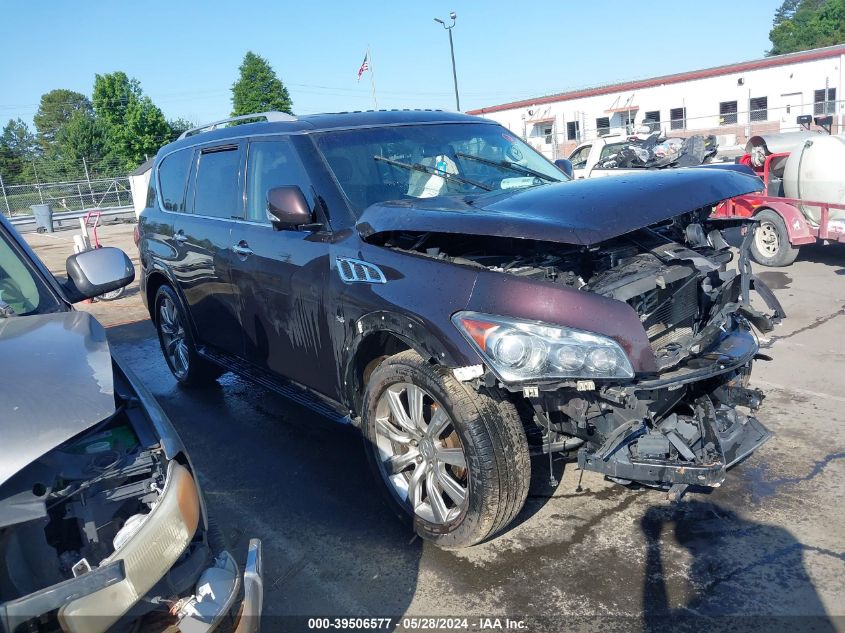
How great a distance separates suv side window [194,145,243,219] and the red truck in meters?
6.24

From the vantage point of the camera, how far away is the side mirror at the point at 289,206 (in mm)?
3740

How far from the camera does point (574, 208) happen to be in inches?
120

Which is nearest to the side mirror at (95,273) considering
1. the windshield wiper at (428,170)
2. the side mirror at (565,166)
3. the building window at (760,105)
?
the windshield wiper at (428,170)

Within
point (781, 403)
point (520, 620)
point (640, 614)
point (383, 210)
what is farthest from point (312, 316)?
point (781, 403)

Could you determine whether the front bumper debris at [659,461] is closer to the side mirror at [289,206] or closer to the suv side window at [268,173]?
the side mirror at [289,206]

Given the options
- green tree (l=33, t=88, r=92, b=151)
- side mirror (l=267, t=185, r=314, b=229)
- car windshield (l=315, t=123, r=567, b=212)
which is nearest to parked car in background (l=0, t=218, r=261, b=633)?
side mirror (l=267, t=185, r=314, b=229)

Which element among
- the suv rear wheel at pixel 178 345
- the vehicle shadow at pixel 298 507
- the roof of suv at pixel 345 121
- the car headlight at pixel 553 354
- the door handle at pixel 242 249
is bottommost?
the vehicle shadow at pixel 298 507

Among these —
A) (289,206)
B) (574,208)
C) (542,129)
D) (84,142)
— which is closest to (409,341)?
(574,208)

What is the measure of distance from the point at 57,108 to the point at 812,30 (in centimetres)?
9095

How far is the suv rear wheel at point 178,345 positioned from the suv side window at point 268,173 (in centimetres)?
158

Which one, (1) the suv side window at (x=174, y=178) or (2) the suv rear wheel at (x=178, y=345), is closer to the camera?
(1) the suv side window at (x=174, y=178)

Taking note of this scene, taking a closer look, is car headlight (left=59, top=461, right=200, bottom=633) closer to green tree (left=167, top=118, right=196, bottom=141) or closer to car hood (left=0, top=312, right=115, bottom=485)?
car hood (left=0, top=312, right=115, bottom=485)

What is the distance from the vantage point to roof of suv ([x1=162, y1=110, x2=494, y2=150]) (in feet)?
14.2

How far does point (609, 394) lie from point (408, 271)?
1082 mm
